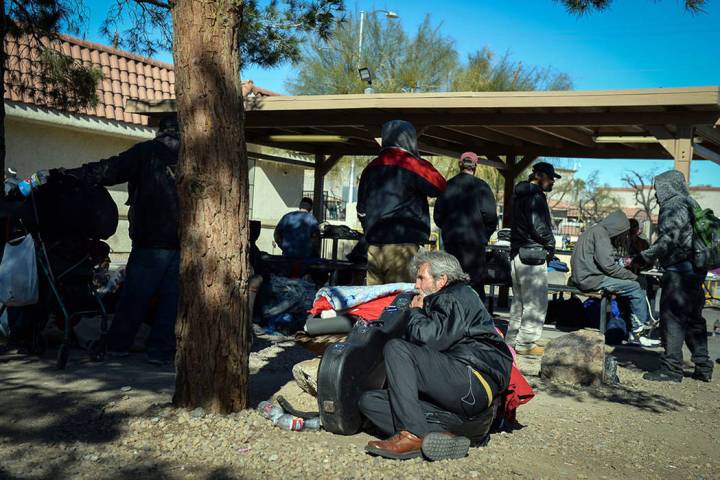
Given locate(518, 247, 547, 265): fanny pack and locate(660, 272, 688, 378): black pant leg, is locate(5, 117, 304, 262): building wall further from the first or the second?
locate(660, 272, 688, 378): black pant leg

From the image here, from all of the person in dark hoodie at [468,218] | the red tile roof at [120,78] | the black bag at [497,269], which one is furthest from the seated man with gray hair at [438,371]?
the red tile roof at [120,78]

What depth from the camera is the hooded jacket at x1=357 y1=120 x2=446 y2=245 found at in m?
6.83

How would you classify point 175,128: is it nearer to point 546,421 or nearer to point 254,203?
point 546,421

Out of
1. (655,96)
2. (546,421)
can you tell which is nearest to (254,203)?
(655,96)

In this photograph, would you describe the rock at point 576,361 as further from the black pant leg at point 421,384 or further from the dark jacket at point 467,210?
the black pant leg at point 421,384

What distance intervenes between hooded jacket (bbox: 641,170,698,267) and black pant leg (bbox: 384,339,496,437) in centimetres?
367

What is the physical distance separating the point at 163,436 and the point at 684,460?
307 centimetres

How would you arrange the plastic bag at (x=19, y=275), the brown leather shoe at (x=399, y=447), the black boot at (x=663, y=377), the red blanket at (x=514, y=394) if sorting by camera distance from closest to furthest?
the brown leather shoe at (x=399, y=447) < the red blanket at (x=514, y=394) < the plastic bag at (x=19, y=275) < the black boot at (x=663, y=377)

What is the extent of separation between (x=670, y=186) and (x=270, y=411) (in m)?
4.51

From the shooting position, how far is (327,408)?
4742mm

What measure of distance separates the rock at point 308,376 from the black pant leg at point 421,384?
953mm

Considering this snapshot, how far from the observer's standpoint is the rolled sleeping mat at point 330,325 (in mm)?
5320

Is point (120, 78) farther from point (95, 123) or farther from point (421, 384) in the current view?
point (421, 384)

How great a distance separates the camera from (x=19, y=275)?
645 cm
